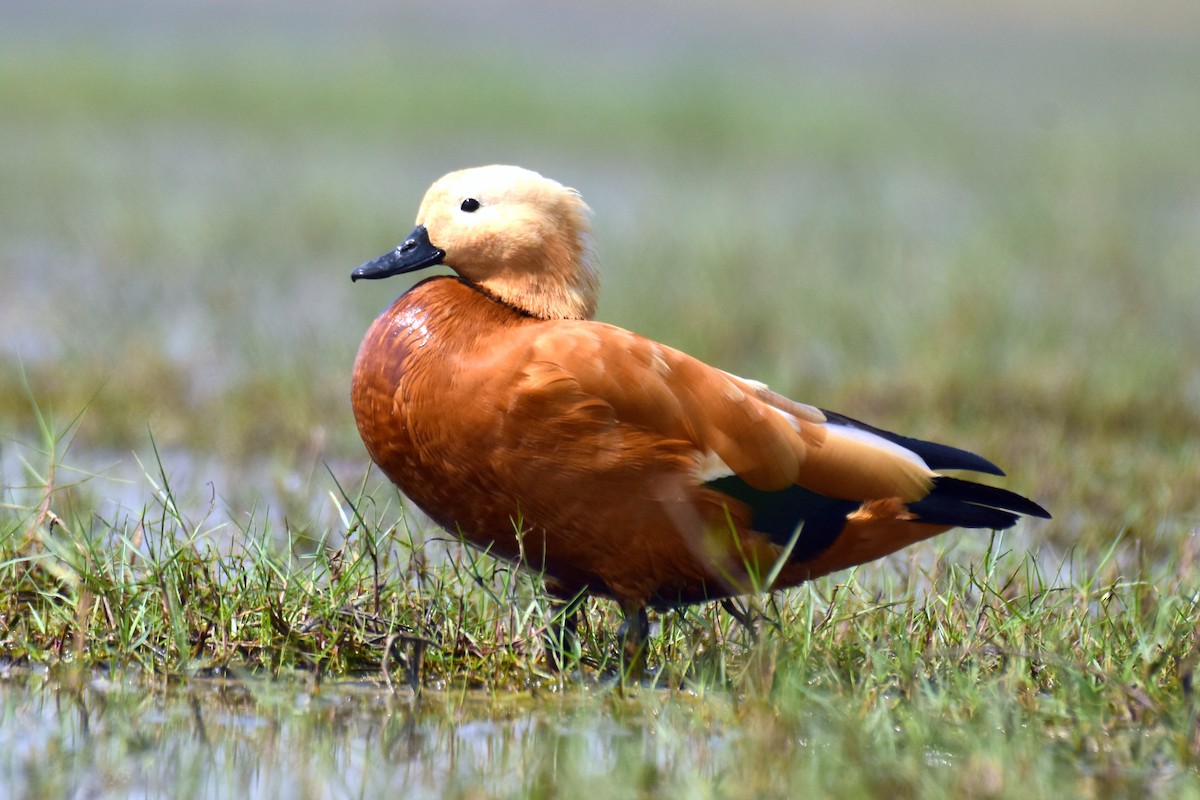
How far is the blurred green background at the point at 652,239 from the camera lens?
680 centimetres

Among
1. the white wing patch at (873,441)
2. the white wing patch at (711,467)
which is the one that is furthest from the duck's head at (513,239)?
the white wing patch at (873,441)

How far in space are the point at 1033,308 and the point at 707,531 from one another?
5.67 meters

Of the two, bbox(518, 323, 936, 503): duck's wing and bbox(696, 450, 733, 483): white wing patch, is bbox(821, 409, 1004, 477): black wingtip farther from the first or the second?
bbox(696, 450, 733, 483): white wing patch

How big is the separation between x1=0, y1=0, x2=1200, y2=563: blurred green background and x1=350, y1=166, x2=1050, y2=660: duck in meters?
1.23

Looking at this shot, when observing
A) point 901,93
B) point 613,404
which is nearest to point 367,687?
point 613,404

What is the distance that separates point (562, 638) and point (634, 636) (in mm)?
A: 202

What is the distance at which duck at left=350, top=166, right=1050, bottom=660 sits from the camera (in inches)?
149

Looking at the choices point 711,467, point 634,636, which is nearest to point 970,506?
point 711,467

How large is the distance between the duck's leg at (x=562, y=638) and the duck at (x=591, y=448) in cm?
3

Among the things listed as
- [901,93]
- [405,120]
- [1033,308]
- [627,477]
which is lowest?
[627,477]

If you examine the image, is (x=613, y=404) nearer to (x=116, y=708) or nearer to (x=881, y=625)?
(x=881, y=625)

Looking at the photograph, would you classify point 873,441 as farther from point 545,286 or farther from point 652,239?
point 652,239

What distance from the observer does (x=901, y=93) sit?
23656mm

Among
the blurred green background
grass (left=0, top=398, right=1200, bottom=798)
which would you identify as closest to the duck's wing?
grass (left=0, top=398, right=1200, bottom=798)
